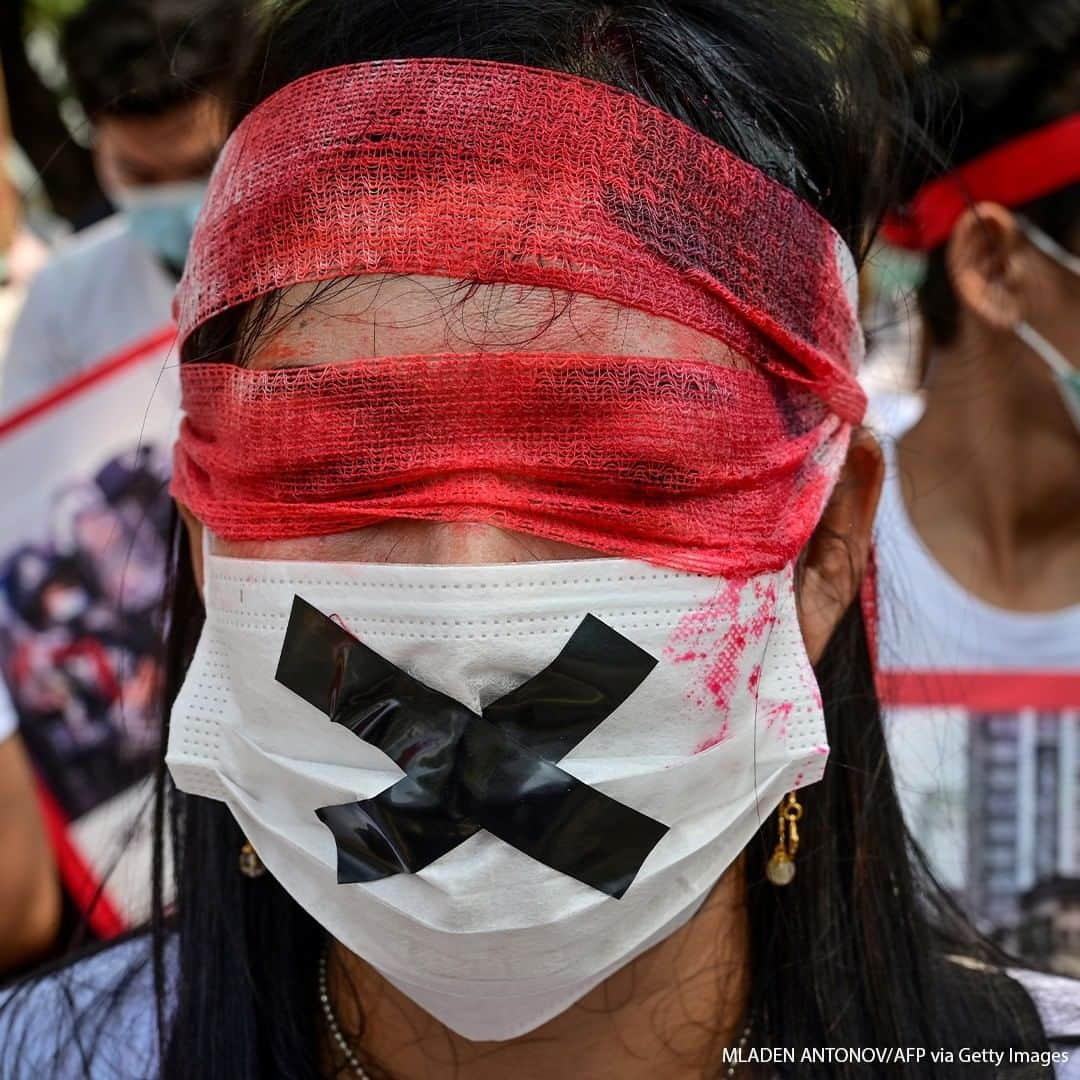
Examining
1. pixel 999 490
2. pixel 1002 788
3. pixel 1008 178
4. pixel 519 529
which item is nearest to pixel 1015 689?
pixel 1002 788

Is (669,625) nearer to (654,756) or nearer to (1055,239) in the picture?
(654,756)

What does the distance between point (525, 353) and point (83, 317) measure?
108 inches

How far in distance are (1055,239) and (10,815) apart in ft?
8.48

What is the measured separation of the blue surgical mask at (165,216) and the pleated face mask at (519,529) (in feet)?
7.76

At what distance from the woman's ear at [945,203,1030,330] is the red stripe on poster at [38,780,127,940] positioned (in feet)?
7.65

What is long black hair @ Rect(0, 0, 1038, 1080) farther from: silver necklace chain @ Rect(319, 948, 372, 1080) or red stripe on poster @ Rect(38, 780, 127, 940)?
red stripe on poster @ Rect(38, 780, 127, 940)

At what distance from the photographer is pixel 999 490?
11.2 ft

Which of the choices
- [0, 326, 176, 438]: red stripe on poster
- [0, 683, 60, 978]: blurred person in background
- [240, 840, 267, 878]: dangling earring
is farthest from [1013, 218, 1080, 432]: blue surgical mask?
[0, 683, 60, 978]: blurred person in background

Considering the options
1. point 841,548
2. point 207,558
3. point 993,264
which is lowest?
point 993,264

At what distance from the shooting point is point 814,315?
5.09 feet

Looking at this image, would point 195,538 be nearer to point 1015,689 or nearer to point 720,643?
point 720,643

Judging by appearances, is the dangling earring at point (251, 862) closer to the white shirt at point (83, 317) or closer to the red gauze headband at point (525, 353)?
the red gauze headband at point (525, 353)

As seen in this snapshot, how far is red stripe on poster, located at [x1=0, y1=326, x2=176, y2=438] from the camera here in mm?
2920

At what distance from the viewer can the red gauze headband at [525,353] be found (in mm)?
1394
